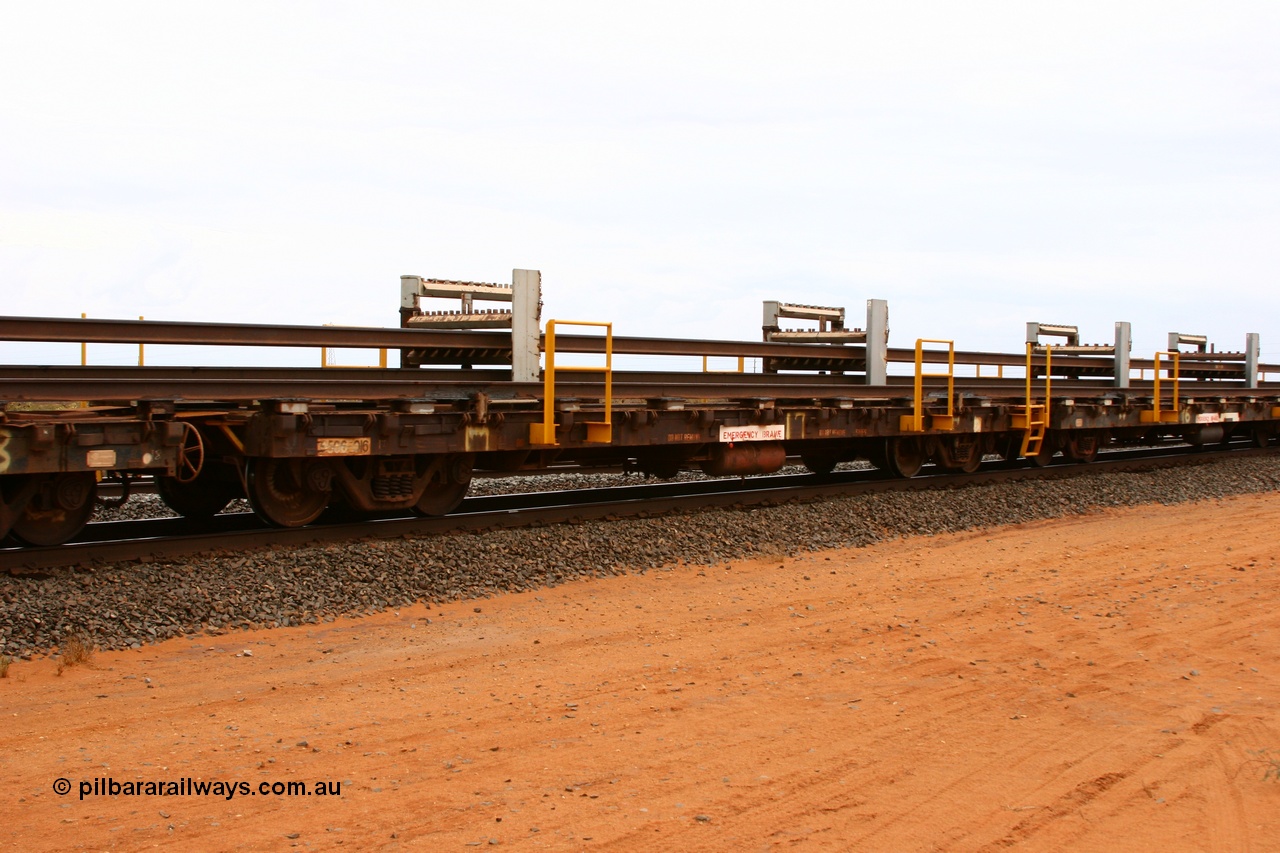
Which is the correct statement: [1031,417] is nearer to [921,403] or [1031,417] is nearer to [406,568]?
[921,403]

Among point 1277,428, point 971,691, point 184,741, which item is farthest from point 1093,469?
point 184,741

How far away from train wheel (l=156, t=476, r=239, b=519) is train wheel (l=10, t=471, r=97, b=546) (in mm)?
1508

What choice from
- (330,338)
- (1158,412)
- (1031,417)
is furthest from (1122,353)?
(330,338)

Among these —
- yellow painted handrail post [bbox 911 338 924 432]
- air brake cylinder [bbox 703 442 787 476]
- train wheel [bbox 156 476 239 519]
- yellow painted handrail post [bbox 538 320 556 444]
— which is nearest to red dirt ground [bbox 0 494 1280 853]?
yellow painted handrail post [bbox 538 320 556 444]

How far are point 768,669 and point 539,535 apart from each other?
12.5ft

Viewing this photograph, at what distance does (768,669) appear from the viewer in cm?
647

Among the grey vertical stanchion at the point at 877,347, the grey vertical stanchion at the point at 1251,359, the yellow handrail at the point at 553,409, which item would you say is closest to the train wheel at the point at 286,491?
the yellow handrail at the point at 553,409

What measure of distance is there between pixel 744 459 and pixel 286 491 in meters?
5.14

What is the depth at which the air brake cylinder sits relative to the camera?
1223 cm

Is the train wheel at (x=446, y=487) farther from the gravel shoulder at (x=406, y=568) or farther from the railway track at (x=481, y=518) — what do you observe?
the gravel shoulder at (x=406, y=568)

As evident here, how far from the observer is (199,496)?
10016 millimetres

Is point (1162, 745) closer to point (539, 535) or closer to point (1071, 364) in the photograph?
point (539, 535)

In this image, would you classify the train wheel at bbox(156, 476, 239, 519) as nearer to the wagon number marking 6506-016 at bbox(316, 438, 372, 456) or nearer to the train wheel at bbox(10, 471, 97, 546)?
the train wheel at bbox(10, 471, 97, 546)

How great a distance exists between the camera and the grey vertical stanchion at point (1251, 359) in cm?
2345
